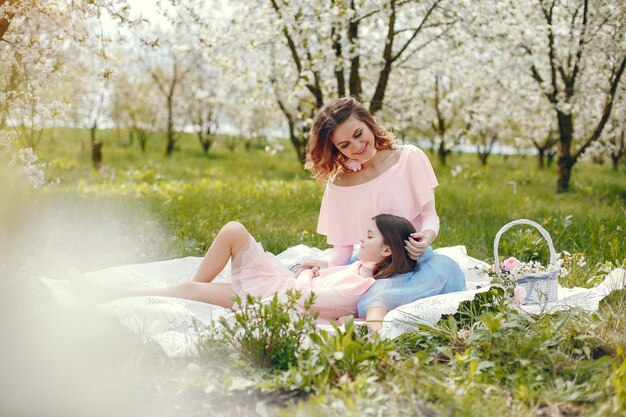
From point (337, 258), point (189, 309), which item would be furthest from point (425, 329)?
point (189, 309)

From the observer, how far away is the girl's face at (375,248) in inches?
148

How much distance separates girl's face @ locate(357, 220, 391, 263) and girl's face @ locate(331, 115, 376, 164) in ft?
1.77

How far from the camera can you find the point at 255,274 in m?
3.87

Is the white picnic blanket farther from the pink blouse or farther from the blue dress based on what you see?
the pink blouse

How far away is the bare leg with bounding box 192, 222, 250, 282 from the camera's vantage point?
3.89 metres

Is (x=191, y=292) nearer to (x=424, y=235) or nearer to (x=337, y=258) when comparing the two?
(x=337, y=258)

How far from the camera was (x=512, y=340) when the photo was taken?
Result: 293 centimetres

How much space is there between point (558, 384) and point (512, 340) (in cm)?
35

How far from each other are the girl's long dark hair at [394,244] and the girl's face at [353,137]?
498mm

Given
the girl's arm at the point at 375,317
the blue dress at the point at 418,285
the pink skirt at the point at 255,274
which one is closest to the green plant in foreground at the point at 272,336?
the girl's arm at the point at 375,317

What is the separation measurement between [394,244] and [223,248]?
3.27 feet

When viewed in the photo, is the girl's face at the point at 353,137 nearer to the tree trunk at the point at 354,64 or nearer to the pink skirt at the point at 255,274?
the pink skirt at the point at 255,274

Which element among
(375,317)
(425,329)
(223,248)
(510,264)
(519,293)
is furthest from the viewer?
(223,248)

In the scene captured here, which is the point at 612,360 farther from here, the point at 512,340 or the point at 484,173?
the point at 484,173
